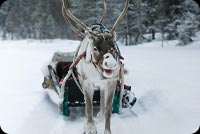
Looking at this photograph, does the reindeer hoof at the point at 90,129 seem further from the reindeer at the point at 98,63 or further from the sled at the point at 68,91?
the sled at the point at 68,91

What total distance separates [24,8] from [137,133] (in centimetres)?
4253

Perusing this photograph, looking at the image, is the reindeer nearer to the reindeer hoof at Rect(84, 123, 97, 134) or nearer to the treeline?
the reindeer hoof at Rect(84, 123, 97, 134)

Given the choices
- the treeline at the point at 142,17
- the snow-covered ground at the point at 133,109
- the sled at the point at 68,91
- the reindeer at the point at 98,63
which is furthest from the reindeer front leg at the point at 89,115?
the treeline at the point at 142,17

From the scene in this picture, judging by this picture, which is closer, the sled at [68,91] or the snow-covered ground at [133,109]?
the snow-covered ground at [133,109]

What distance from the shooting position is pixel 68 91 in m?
5.32

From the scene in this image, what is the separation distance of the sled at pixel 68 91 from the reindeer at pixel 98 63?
47 cm

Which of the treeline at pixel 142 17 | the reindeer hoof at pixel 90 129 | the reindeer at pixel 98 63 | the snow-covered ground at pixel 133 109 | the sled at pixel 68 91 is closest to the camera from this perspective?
the reindeer at pixel 98 63

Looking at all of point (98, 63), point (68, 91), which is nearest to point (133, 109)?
point (68, 91)

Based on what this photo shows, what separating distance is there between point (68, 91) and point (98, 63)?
1913 millimetres

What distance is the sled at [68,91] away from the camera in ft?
17.2

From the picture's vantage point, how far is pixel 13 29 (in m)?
47.9

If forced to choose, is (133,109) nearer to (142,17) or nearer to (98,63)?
(98,63)

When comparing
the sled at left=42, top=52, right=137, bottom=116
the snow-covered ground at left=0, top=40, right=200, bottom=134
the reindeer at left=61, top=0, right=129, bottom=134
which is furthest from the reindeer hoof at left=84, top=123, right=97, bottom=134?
the sled at left=42, top=52, right=137, bottom=116

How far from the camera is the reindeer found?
3.41 meters
